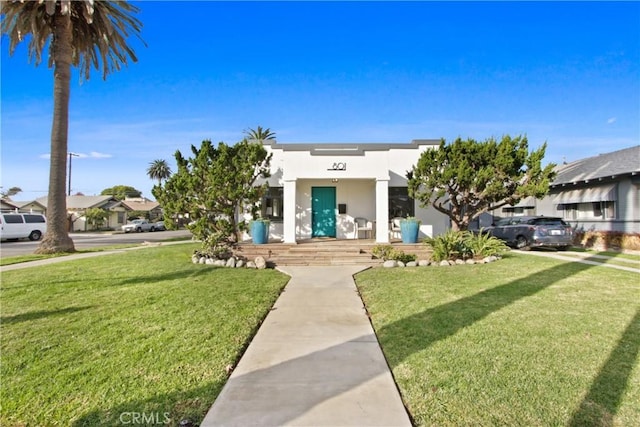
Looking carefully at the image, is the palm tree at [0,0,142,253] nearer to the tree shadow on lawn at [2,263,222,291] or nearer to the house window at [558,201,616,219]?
the tree shadow on lawn at [2,263,222,291]

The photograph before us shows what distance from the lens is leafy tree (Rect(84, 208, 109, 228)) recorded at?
40.1m

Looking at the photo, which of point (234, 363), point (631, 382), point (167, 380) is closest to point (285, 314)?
point (234, 363)

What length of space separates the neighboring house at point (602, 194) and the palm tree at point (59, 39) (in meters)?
23.7

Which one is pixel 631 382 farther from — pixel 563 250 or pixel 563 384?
pixel 563 250

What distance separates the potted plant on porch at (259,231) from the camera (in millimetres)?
12750

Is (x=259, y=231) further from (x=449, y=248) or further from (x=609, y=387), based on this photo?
(x=609, y=387)

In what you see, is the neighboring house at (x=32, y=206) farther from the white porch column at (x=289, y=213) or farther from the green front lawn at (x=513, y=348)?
the green front lawn at (x=513, y=348)

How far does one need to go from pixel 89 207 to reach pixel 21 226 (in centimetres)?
2062

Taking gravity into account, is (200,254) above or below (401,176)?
below

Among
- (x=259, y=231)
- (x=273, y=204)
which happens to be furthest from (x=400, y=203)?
(x=259, y=231)

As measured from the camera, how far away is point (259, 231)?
12.8 metres

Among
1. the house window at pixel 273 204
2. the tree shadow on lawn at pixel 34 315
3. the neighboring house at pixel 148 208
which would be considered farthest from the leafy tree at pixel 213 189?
the neighboring house at pixel 148 208

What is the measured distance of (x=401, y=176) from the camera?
15.1m

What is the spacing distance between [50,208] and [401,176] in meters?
15.2
